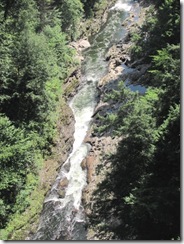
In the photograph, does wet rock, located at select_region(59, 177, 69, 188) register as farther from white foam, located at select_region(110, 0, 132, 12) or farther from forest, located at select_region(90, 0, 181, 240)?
white foam, located at select_region(110, 0, 132, 12)

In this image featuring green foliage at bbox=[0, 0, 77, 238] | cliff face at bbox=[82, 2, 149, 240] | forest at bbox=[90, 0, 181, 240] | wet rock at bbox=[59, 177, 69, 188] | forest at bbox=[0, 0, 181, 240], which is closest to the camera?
forest at bbox=[90, 0, 181, 240]

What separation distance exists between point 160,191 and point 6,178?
450 inches

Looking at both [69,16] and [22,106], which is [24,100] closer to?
[22,106]

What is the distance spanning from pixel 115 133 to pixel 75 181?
7.14 m

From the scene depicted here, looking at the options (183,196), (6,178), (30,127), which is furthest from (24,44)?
(183,196)

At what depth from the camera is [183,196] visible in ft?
76.3

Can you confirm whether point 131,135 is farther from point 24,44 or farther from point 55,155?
point 24,44

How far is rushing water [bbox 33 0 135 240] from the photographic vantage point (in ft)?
94.7

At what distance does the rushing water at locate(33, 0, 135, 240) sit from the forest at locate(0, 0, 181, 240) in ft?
5.89

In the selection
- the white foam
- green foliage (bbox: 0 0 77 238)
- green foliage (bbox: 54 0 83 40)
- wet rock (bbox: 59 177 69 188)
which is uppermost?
the white foam

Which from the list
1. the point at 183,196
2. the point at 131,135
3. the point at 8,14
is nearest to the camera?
the point at 183,196

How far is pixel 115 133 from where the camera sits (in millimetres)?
28922

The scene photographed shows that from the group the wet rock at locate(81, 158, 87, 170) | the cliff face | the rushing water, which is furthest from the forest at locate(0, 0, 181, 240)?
the wet rock at locate(81, 158, 87, 170)

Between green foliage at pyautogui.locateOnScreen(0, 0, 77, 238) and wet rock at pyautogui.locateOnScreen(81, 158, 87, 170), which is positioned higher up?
green foliage at pyautogui.locateOnScreen(0, 0, 77, 238)
